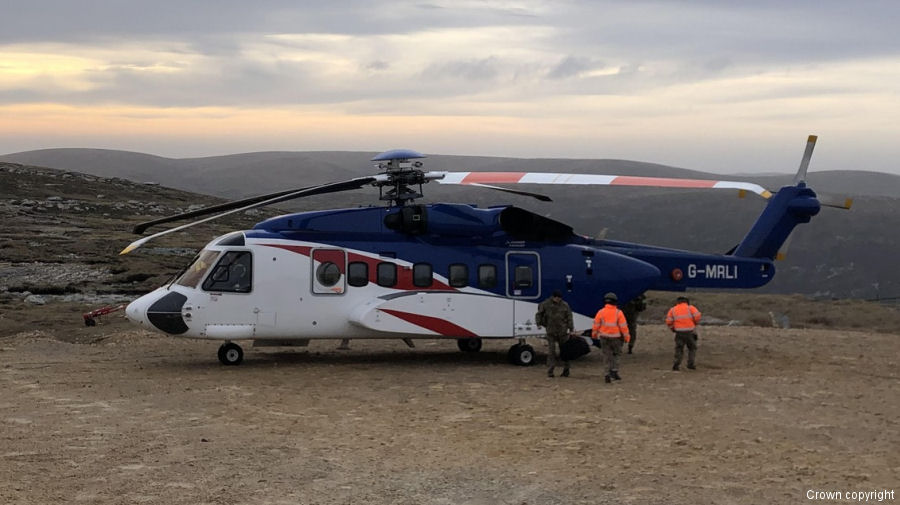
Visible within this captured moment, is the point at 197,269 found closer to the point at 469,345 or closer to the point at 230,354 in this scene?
the point at 230,354

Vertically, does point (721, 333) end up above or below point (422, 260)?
below

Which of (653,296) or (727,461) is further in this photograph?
(653,296)

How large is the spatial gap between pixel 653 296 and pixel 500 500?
22.0 metres

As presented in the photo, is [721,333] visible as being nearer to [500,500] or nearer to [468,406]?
[468,406]

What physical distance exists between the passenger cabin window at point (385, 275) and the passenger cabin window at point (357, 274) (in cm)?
21

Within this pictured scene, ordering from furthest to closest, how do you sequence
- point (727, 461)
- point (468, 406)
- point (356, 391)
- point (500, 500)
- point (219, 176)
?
point (219, 176), point (356, 391), point (468, 406), point (727, 461), point (500, 500)

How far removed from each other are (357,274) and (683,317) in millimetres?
5527

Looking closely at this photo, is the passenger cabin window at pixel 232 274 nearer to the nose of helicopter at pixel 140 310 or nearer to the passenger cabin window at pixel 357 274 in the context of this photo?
the nose of helicopter at pixel 140 310

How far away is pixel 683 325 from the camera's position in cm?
1546

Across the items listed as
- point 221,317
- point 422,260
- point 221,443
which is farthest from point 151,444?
point 422,260

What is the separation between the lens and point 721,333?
21172 millimetres

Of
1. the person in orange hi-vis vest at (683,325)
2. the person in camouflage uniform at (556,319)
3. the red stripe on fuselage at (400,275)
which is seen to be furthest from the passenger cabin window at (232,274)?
the person in orange hi-vis vest at (683,325)

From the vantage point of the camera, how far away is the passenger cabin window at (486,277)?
53.4ft

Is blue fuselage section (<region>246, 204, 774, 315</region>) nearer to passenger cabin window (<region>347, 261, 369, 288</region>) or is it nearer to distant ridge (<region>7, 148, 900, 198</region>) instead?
passenger cabin window (<region>347, 261, 369, 288</region>)
